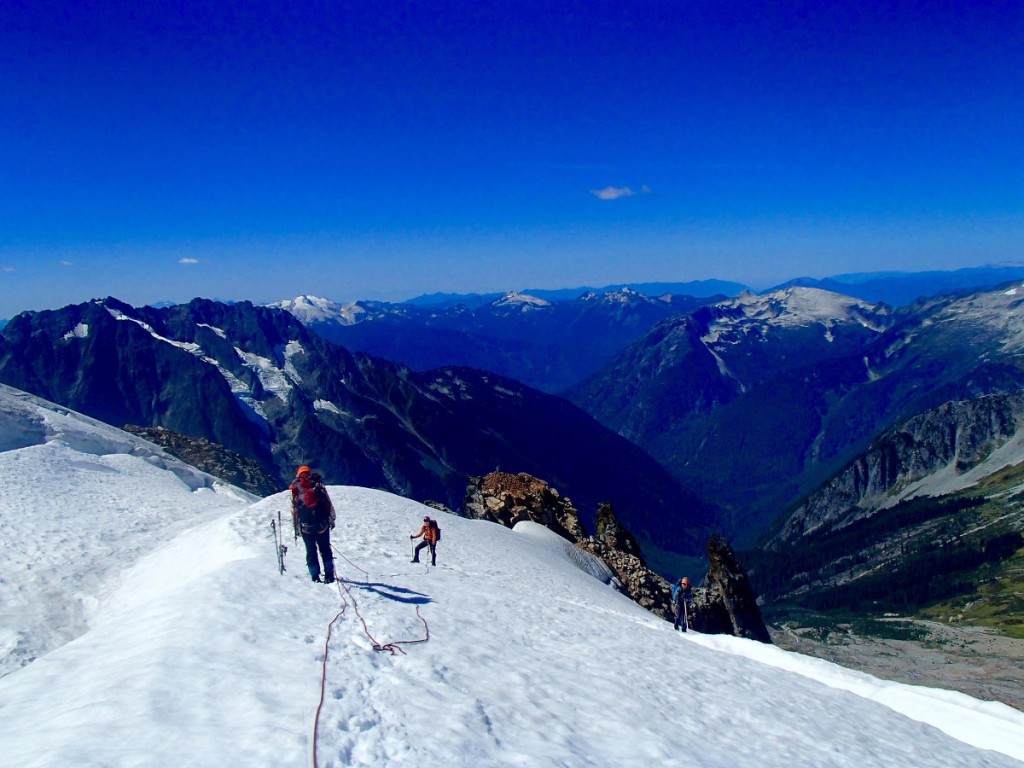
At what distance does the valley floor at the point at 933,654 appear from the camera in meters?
123

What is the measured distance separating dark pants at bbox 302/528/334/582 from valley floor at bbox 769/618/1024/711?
114 metres

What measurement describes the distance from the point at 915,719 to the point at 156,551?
28277mm

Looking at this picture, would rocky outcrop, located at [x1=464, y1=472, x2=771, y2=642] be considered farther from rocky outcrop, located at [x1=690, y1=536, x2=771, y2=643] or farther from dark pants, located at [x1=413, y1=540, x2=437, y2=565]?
dark pants, located at [x1=413, y1=540, x2=437, y2=565]

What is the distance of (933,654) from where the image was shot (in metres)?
149

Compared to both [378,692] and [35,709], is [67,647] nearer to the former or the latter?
[35,709]

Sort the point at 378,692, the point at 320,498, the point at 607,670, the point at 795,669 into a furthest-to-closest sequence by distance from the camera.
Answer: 1. the point at 795,669
2. the point at 320,498
3. the point at 607,670
4. the point at 378,692

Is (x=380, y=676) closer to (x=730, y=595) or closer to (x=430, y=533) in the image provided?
(x=430, y=533)

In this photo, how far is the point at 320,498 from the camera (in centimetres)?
1938

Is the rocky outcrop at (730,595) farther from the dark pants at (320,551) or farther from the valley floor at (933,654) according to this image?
the valley floor at (933,654)

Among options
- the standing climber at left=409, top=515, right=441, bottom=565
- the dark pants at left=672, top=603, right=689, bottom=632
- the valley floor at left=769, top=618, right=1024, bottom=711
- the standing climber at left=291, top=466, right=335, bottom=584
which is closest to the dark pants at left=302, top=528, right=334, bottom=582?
the standing climber at left=291, top=466, right=335, bottom=584

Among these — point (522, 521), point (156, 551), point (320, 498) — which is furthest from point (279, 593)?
point (522, 521)

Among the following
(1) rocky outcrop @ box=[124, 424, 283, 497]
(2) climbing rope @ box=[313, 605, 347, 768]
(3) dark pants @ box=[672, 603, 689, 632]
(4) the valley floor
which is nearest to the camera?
(2) climbing rope @ box=[313, 605, 347, 768]

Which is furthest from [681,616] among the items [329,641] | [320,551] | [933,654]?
[933,654]

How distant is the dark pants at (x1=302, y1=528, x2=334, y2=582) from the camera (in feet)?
64.0
